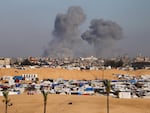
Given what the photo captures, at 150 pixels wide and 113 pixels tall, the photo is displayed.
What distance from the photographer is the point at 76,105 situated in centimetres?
5150

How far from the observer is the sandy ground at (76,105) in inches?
1922

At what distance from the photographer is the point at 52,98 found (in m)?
58.5

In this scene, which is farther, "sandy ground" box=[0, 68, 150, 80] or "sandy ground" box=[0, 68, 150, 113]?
"sandy ground" box=[0, 68, 150, 80]

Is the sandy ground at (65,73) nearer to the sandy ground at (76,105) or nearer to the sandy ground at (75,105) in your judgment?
the sandy ground at (75,105)

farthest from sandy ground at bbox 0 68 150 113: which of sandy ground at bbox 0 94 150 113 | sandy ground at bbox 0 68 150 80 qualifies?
sandy ground at bbox 0 68 150 80

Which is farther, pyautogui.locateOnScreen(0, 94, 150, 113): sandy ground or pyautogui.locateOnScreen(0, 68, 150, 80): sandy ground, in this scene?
pyautogui.locateOnScreen(0, 68, 150, 80): sandy ground

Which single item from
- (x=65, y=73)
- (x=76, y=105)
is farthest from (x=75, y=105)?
(x=65, y=73)

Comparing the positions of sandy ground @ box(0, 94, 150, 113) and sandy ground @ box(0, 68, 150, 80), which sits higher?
A: sandy ground @ box(0, 68, 150, 80)

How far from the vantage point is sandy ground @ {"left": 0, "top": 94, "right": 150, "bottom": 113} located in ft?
160

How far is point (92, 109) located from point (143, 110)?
5.84m

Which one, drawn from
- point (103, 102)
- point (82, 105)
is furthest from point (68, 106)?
point (103, 102)

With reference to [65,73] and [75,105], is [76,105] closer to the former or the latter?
[75,105]

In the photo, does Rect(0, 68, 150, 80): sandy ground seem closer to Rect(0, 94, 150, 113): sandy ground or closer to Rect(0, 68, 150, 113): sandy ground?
Rect(0, 68, 150, 113): sandy ground

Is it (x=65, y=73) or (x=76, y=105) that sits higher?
(x=65, y=73)
